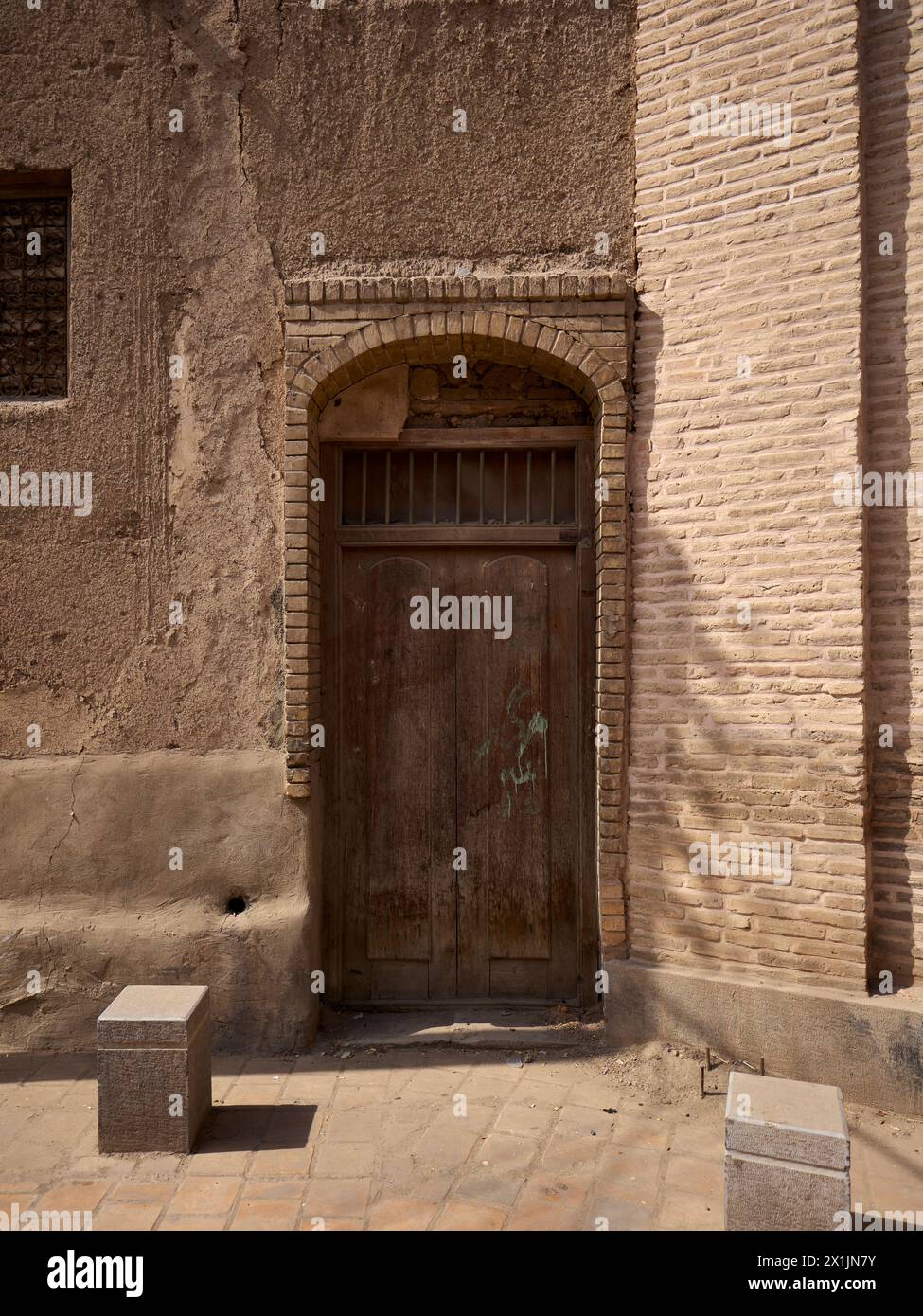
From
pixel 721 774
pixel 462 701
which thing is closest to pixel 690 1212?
pixel 721 774

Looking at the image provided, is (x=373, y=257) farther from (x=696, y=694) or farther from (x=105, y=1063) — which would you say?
(x=105, y=1063)

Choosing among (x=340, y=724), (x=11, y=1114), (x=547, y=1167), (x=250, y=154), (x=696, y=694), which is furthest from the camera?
(x=340, y=724)

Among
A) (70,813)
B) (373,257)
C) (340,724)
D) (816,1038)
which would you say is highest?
(373,257)

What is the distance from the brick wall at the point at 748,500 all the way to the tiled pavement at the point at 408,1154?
0.86 metres

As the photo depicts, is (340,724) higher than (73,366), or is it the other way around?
(73,366)

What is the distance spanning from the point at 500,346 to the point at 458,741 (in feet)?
7.11

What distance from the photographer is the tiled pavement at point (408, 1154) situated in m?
3.34

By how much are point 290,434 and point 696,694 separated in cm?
248

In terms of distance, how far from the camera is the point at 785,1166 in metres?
2.88

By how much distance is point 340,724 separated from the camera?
5.22 m

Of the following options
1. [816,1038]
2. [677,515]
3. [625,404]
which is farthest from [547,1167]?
[625,404]

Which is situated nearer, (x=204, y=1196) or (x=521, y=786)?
(x=204, y=1196)

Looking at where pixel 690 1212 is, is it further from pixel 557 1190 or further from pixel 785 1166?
pixel 785 1166

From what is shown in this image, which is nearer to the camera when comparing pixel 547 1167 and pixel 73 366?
pixel 547 1167
